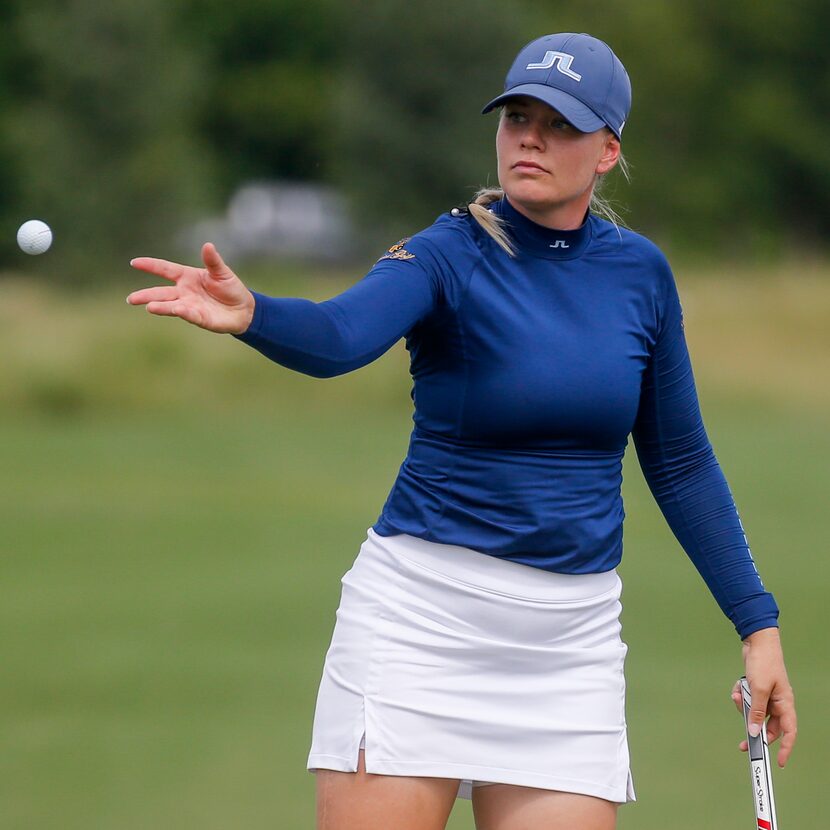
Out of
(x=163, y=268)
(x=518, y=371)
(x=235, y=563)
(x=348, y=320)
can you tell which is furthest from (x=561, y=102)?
(x=235, y=563)

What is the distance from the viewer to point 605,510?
124 inches

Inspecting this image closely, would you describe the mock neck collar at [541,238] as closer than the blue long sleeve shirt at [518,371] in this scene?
No

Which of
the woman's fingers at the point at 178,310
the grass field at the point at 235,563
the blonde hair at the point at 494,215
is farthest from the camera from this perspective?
the grass field at the point at 235,563

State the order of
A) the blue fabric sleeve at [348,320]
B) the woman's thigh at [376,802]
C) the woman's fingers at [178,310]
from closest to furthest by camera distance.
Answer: the woman's fingers at [178,310] < the blue fabric sleeve at [348,320] < the woman's thigh at [376,802]

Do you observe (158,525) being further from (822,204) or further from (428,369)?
(822,204)

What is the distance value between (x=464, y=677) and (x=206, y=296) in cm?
87

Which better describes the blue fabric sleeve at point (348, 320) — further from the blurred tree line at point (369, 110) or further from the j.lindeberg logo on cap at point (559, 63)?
the blurred tree line at point (369, 110)

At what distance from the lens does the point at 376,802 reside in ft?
9.78

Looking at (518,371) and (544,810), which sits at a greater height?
(518,371)

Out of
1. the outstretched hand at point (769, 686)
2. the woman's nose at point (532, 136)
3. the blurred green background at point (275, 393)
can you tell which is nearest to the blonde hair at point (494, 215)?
the woman's nose at point (532, 136)

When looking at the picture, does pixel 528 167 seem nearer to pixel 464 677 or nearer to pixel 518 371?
pixel 518 371

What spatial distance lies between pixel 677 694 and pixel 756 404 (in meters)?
13.0

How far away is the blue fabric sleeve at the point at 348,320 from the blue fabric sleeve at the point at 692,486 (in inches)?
23.4

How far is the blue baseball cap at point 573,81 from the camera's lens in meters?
3.12
